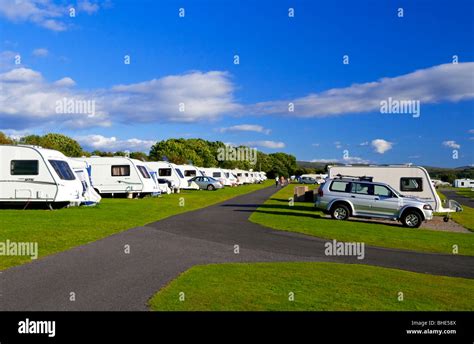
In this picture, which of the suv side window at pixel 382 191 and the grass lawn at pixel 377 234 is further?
the suv side window at pixel 382 191

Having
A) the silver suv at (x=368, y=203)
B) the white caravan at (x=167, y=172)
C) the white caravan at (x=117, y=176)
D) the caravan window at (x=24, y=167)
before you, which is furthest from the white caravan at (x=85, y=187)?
the white caravan at (x=167, y=172)

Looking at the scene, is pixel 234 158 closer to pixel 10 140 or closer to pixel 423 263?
pixel 10 140

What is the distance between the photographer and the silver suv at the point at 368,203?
22.0 metres

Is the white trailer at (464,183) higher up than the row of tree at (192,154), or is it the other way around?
the row of tree at (192,154)

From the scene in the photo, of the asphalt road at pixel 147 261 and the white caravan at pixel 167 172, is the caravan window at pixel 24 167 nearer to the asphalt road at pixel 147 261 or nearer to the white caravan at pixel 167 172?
the asphalt road at pixel 147 261

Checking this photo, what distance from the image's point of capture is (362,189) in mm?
23188

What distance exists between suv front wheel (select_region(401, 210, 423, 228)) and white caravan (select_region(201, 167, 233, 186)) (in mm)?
41544

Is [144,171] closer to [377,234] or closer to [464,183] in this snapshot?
[377,234]

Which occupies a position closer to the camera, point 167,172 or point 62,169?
point 62,169

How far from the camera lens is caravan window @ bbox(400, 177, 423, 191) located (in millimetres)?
27234

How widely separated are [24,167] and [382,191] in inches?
632

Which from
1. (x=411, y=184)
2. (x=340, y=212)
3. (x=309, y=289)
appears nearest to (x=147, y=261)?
(x=309, y=289)

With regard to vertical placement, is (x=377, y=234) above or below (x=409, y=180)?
below

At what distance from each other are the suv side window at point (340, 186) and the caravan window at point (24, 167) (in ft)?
44.4
